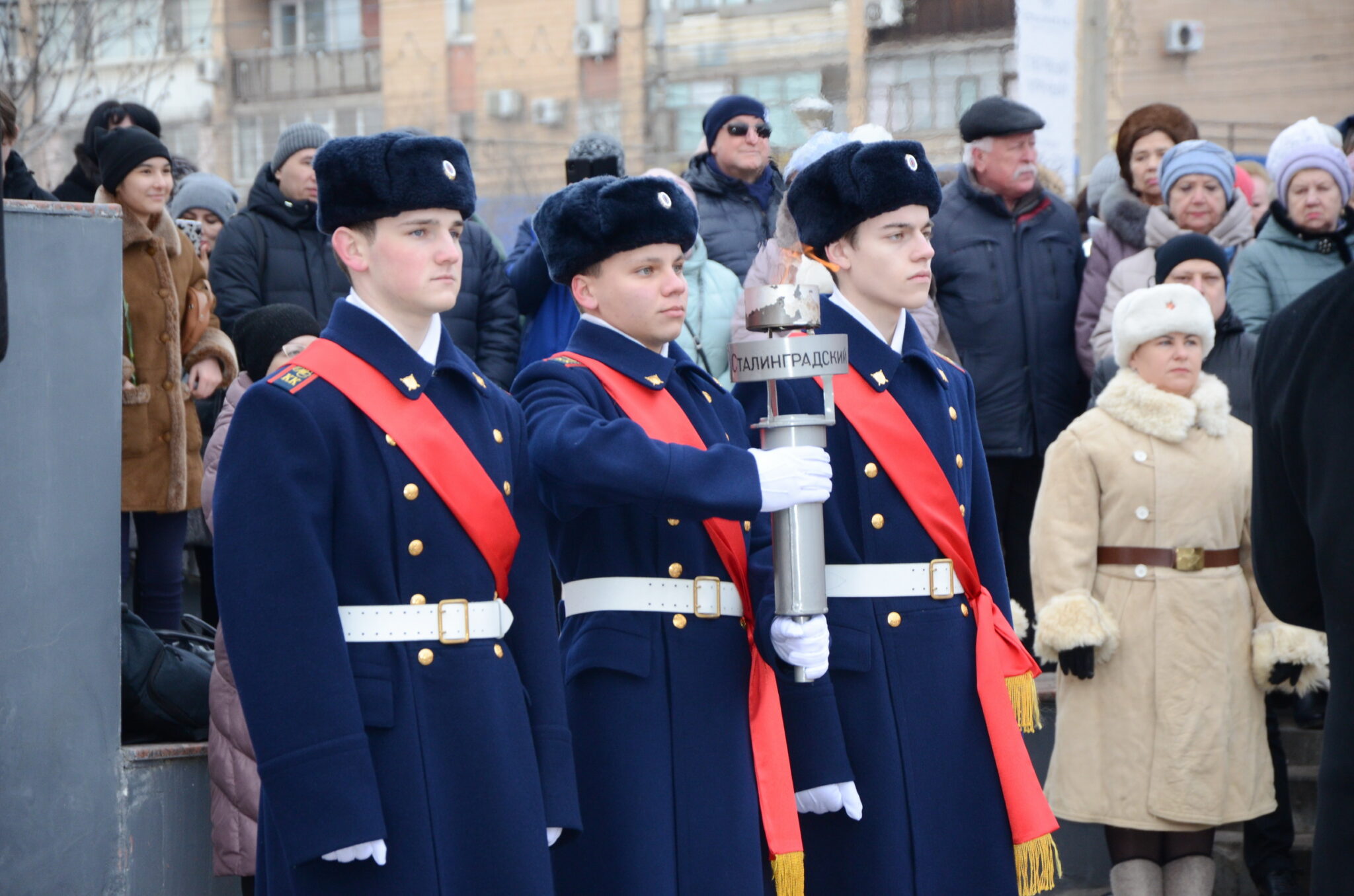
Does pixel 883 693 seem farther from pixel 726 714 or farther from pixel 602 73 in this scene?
pixel 602 73

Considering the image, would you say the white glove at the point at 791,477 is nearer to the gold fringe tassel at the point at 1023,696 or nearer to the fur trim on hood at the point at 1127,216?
Result: the gold fringe tassel at the point at 1023,696

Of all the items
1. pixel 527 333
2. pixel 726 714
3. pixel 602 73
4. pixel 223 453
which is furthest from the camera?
pixel 602 73

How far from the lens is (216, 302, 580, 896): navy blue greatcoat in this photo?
2.95 metres

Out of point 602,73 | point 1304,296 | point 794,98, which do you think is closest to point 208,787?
point 1304,296

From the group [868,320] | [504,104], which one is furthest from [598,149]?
[504,104]

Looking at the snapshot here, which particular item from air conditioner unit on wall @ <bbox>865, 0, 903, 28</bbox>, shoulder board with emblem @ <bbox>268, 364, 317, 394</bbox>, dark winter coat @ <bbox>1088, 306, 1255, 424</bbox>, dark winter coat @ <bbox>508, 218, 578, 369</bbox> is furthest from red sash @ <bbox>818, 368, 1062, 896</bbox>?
air conditioner unit on wall @ <bbox>865, 0, 903, 28</bbox>

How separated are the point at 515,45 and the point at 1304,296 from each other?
1550cm

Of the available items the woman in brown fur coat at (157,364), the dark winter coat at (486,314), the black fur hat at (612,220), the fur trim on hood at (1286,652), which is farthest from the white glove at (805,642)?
the dark winter coat at (486,314)

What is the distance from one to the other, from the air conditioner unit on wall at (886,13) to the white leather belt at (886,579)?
33.5 ft

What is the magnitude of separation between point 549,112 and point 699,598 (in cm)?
1400

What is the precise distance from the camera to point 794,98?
44.5 feet

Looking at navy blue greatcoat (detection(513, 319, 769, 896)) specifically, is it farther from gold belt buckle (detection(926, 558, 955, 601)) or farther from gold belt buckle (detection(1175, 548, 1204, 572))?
gold belt buckle (detection(1175, 548, 1204, 572))

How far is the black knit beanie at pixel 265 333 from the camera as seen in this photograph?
17.3ft

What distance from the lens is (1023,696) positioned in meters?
4.03
